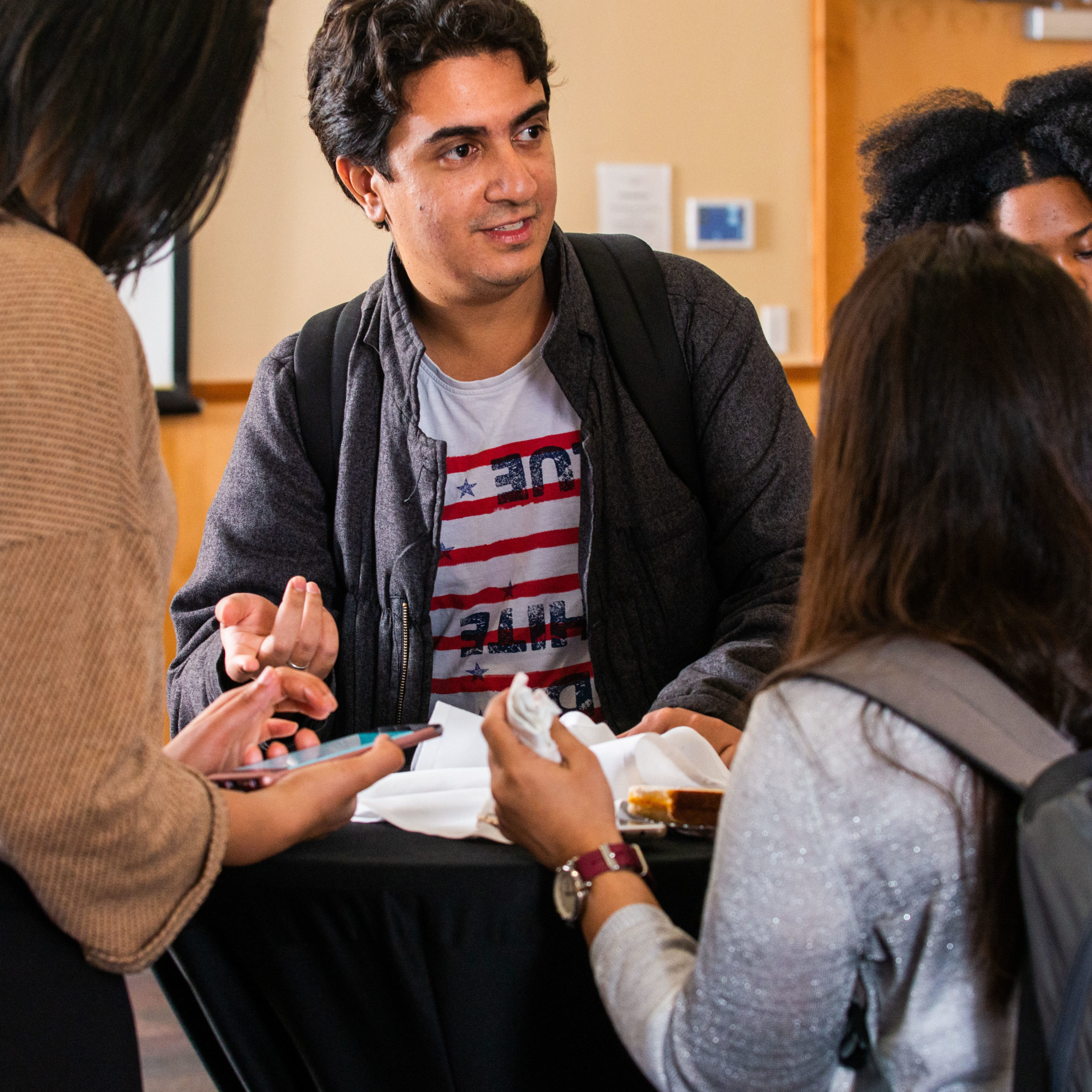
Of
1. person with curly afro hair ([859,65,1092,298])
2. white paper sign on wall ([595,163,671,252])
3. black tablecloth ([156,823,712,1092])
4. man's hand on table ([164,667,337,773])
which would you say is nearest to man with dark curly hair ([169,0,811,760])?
person with curly afro hair ([859,65,1092,298])

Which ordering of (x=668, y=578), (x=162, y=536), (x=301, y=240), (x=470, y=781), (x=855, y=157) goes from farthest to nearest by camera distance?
(x=855, y=157), (x=301, y=240), (x=668, y=578), (x=470, y=781), (x=162, y=536)

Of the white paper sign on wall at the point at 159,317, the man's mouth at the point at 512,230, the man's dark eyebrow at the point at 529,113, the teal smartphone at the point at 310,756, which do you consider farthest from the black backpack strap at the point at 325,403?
the white paper sign on wall at the point at 159,317

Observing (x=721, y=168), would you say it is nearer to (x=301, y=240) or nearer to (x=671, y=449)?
(x=301, y=240)

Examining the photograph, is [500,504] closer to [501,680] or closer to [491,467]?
[491,467]

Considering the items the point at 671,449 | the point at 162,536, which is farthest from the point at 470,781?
the point at 671,449

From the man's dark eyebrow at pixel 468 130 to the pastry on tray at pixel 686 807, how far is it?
1.04m

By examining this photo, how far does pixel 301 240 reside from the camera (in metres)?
3.52

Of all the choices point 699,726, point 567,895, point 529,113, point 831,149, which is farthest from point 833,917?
point 831,149

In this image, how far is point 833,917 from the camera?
2.38 feet

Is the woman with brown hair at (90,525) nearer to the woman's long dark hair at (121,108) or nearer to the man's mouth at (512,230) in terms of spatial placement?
the woman's long dark hair at (121,108)

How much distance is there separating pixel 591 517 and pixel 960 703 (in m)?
0.95

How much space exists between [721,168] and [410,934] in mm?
3252

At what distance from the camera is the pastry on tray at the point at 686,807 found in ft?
3.30

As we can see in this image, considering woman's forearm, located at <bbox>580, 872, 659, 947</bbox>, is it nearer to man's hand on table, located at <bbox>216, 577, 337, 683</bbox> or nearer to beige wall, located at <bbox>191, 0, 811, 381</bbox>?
man's hand on table, located at <bbox>216, 577, 337, 683</bbox>
